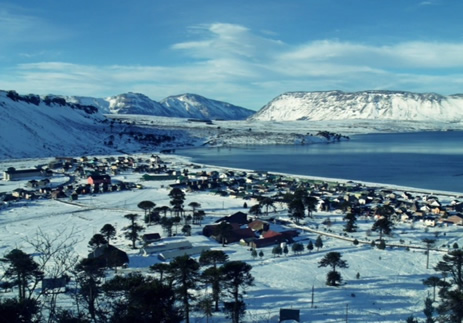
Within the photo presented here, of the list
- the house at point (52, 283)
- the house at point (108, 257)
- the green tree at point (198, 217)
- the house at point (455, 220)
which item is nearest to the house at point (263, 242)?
the green tree at point (198, 217)

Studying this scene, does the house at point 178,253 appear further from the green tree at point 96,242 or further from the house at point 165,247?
the green tree at point 96,242

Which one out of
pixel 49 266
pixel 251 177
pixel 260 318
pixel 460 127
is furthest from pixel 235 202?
pixel 460 127

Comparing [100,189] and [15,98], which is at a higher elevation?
[15,98]

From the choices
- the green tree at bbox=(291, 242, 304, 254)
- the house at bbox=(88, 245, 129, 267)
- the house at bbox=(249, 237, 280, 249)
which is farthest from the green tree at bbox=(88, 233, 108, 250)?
the green tree at bbox=(291, 242, 304, 254)

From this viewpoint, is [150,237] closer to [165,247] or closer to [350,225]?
[165,247]

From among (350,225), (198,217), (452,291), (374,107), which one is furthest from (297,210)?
(374,107)

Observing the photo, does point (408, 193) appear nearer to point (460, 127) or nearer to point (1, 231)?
point (1, 231)
